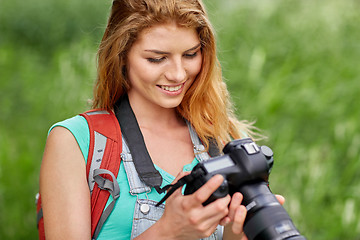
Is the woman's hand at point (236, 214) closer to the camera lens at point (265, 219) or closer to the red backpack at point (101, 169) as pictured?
the camera lens at point (265, 219)

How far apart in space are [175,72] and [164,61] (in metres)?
0.06

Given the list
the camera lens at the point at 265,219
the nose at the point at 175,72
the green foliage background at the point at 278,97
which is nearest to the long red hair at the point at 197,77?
the nose at the point at 175,72

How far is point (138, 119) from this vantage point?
185 centimetres

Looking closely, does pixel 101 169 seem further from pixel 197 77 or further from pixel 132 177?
pixel 197 77

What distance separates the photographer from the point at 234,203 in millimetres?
1342

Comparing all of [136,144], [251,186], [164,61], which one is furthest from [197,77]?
[251,186]

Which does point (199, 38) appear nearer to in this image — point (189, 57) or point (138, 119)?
point (189, 57)

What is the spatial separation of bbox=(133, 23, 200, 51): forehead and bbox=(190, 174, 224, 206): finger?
22.1 inches

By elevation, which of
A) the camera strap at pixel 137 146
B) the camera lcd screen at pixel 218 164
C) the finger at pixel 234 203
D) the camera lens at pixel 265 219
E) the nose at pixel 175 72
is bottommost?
the camera lens at pixel 265 219

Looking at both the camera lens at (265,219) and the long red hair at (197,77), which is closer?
the camera lens at (265,219)

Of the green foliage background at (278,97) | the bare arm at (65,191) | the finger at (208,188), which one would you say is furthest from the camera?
the green foliage background at (278,97)

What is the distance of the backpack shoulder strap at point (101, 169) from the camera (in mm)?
1561

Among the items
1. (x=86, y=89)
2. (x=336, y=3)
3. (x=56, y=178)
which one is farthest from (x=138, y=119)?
(x=336, y=3)

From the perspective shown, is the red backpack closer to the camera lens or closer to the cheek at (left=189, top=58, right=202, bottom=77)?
the cheek at (left=189, top=58, right=202, bottom=77)
